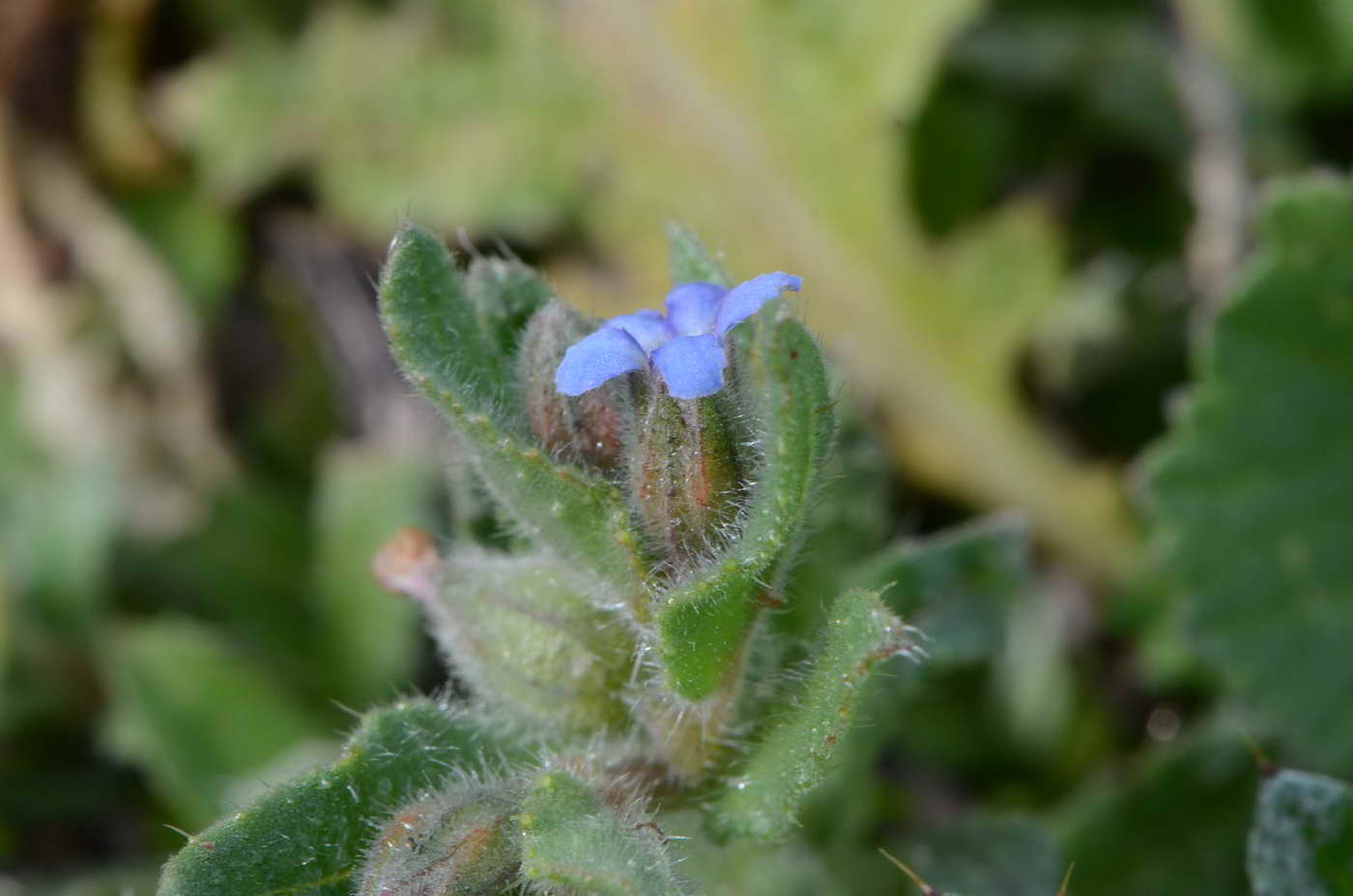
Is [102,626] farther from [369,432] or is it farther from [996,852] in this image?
[996,852]

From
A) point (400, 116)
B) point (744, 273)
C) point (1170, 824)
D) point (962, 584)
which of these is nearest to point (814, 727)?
point (962, 584)

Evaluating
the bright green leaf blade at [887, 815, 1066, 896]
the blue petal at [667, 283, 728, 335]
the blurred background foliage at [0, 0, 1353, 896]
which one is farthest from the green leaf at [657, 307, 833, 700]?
the bright green leaf blade at [887, 815, 1066, 896]

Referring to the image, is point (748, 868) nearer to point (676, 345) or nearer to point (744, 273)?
point (676, 345)

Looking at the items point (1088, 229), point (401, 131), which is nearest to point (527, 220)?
point (401, 131)

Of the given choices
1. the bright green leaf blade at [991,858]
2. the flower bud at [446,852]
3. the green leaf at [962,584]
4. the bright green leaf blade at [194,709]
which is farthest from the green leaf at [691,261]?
the bright green leaf blade at [194,709]

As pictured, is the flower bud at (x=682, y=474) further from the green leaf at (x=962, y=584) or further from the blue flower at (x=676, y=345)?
the green leaf at (x=962, y=584)

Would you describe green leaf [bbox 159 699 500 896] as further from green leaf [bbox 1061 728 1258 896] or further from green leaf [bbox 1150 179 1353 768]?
green leaf [bbox 1150 179 1353 768]
